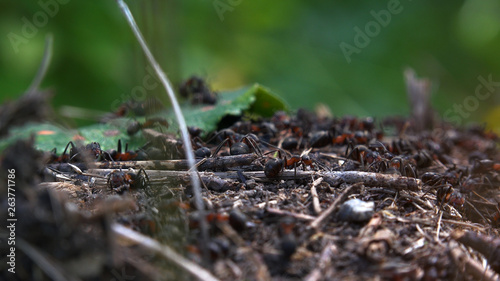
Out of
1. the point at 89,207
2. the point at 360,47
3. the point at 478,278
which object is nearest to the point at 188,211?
the point at 89,207

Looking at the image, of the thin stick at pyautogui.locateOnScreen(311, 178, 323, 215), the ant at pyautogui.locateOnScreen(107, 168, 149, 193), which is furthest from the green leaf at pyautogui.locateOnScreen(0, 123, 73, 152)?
the thin stick at pyautogui.locateOnScreen(311, 178, 323, 215)

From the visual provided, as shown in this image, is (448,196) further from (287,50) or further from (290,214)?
(287,50)

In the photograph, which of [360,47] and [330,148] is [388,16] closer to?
[360,47]

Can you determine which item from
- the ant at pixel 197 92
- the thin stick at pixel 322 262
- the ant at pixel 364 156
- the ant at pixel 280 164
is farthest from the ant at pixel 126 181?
A: the ant at pixel 197 92

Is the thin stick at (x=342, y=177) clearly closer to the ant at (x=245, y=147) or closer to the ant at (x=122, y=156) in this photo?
the ant at (x=245, y=147)

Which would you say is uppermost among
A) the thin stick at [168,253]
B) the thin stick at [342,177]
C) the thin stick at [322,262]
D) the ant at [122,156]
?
the ant at [122,156]

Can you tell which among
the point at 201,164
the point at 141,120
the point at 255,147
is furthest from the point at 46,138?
the point at 255,147
